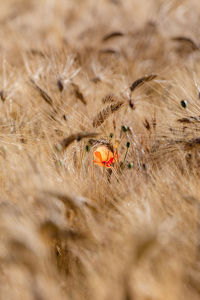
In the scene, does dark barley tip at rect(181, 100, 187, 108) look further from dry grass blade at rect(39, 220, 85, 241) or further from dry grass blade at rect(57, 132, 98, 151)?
dry grass blade at rect(39, 220, 85, 241)

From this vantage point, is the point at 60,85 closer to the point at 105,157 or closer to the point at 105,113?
the point at 105,113

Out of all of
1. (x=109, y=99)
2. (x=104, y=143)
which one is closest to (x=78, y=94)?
(x=109, y=99)

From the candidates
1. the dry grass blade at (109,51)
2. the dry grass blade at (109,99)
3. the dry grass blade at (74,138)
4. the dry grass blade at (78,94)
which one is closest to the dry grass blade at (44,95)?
the dry grass blade at (78,94)

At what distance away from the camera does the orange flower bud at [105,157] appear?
108 cm

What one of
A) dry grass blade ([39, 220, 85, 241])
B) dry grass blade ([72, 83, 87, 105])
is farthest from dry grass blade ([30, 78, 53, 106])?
dry grass blade ([39, 220, 85, 241])

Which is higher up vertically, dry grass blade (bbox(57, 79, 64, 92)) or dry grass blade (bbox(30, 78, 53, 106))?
dry grass blade (bbox(57, 79, 64, 92))

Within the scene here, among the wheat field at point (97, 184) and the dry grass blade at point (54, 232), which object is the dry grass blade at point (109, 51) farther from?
the dry grass blade at point (54, 232)

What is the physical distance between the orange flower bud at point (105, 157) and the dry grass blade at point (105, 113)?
0.12 m

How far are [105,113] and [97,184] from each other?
0.28 m

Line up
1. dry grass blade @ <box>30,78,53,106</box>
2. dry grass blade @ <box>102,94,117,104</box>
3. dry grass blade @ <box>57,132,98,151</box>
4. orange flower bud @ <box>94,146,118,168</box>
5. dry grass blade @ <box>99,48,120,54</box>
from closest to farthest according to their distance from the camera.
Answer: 1. dry grass blade @ <box>57,132,98,151</box>
2. orange flower bud @ <box>94,146,118,168</box>
3. dry grass blade @ <box>102,94,117,104</box>
4. dry grass blade @ <box>30,78,53,106</box>
5. dry grass blade @ <box>99,48,120,54</box>

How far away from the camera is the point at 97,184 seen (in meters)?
1.00

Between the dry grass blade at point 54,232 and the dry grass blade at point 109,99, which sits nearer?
the dry grass blade at point 54,232

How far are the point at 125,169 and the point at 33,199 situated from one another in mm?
364

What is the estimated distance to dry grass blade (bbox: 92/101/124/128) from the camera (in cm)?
117
